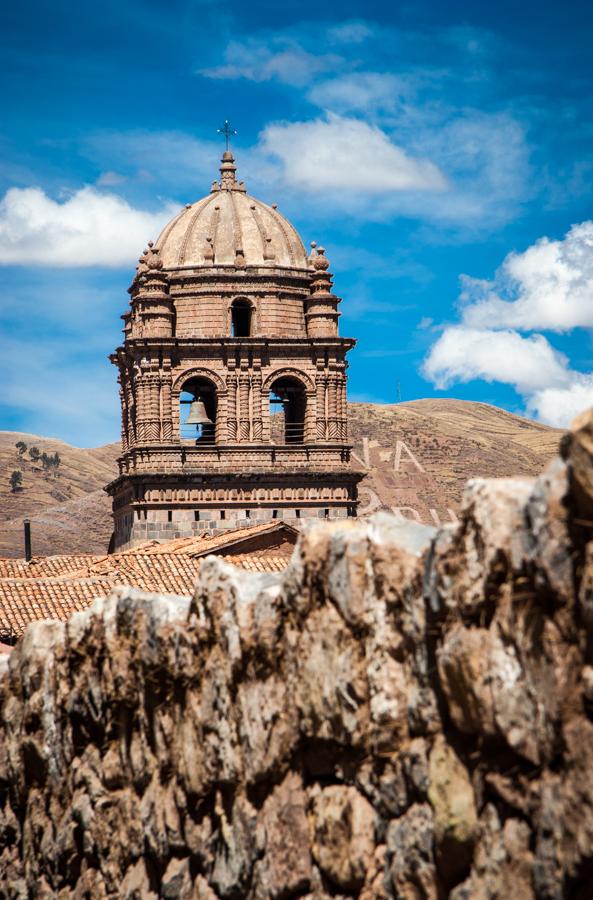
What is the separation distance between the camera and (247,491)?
1699 inches

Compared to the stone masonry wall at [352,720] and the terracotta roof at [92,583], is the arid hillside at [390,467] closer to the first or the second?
the terracotta roof at [92,583]

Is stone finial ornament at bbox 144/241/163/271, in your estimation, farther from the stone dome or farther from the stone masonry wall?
the stone masonry wall

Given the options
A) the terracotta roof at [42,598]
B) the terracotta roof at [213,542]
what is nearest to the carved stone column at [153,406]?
the terracotta roof at [213,542]

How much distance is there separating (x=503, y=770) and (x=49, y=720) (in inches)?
188

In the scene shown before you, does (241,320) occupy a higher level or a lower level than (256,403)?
higher

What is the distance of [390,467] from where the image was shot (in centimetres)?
9512

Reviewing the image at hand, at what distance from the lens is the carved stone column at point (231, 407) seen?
143 feet

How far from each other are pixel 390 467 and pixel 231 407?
171 ft

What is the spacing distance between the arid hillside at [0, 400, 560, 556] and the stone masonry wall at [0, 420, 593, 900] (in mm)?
69338

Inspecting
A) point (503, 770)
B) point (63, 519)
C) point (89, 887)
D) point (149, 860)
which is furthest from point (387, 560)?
point (63, 519)

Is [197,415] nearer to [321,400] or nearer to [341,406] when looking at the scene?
[321,400]

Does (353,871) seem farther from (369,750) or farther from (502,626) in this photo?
(502,626)

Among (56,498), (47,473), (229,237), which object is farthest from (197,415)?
(47,473)

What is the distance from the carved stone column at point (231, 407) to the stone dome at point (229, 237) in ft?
10.1
